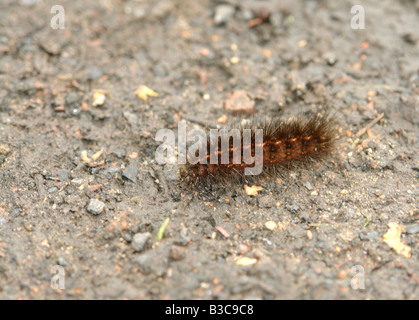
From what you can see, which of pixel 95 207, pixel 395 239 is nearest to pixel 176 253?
pixel 95 207

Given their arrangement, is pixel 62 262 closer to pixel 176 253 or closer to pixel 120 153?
pixel 176 253

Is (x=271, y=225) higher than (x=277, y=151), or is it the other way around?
(x=277, y=151)

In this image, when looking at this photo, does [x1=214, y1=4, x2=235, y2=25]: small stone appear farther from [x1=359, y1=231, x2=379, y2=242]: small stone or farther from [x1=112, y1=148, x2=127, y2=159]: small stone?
[x1=359, y1=231, x2=379, y2=242]: small stone

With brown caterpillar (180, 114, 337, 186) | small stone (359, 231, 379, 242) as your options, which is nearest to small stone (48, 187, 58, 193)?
brown caterpillar (180, 114, 337, 186)

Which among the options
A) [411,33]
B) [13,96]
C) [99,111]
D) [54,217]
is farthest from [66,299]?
[411,33]

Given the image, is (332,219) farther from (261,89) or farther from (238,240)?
(261,89)
